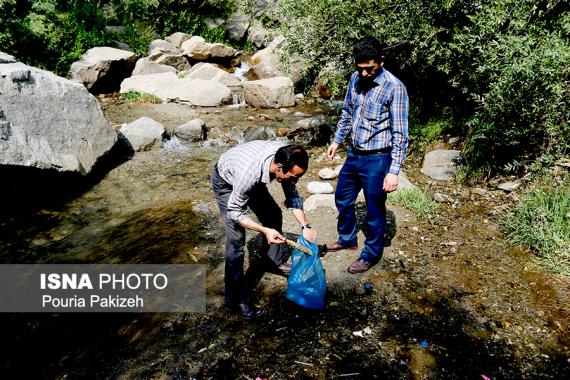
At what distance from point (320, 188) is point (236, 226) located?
324 centimetres

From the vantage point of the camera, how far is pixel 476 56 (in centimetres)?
621

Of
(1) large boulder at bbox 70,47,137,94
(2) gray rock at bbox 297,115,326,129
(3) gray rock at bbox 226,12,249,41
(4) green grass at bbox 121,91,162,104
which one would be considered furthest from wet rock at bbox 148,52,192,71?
(2) gray rock at bbox 297,115,326,129

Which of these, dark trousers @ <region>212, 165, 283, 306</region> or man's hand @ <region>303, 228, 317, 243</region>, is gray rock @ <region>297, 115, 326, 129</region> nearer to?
dark trousers @ <region>212, 165, 283, 306</region>

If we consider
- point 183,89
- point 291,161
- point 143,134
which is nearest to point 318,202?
point 291,161

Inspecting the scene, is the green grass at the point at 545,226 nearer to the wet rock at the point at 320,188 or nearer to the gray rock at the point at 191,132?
the wet rock at the point at 320,188

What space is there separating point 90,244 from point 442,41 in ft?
20.2

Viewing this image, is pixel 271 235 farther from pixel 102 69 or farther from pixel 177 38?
pixel 177 38

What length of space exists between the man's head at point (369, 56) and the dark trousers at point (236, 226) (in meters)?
1.39

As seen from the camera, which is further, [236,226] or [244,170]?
[236,226]

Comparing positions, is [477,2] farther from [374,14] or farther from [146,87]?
[146,87]

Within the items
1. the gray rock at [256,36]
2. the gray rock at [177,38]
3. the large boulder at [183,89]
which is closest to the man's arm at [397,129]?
the large boulder at [183,89]

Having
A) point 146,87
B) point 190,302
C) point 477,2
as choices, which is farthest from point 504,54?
point 146,87

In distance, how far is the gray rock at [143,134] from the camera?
8.59 metres

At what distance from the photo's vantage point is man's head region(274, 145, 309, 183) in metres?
2.97
